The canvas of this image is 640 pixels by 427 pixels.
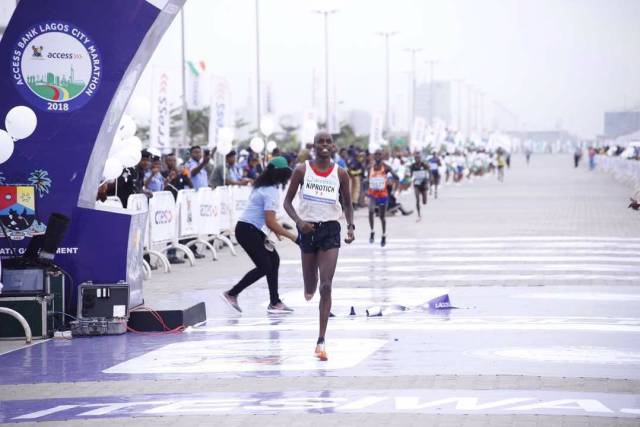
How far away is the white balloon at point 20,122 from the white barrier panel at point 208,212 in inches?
429

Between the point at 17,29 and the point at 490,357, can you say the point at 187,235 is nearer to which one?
the point at 17,29

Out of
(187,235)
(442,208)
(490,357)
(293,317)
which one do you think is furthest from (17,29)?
(442,208)

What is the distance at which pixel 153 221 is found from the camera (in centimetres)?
2131

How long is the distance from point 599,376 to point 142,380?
361 cm

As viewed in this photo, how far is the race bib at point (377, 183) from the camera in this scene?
27.4 m

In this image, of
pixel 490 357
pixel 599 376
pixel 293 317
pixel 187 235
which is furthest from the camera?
pixel 187 235

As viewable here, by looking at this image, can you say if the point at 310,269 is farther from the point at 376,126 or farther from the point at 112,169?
the point at 376,126

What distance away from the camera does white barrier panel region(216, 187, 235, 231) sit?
26.2 meters

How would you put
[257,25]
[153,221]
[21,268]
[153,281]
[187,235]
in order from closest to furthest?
[21,268] → [153,281] → [153,221] → [187,235] → [257,25]

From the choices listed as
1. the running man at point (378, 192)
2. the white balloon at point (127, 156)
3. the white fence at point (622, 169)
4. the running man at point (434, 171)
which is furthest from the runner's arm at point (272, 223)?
the running man at point (434, 171)

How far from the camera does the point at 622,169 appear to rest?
67.9 meters

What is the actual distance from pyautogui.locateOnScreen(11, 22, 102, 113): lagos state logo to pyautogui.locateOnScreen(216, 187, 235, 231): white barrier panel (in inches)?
477

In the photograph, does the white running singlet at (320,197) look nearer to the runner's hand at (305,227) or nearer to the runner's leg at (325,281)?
the runner's hand at (305,227)

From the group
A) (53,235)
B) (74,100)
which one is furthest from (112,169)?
(53,235)
